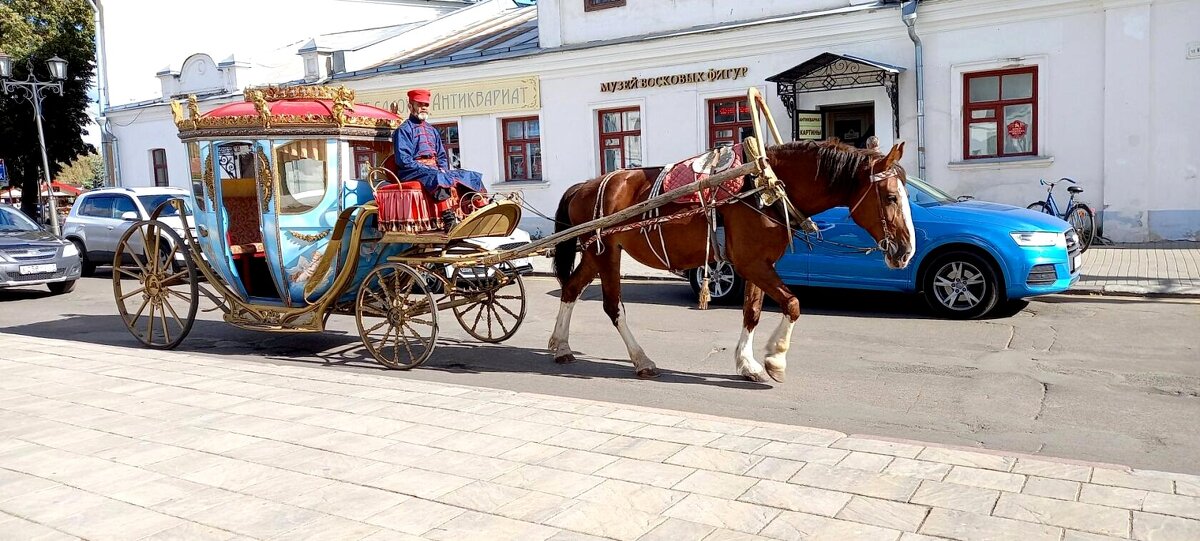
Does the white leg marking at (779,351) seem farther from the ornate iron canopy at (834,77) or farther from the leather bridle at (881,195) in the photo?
the ornate iron canopy at (834,77)

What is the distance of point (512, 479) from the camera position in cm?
475

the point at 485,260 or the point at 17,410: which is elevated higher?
the point at 485,260

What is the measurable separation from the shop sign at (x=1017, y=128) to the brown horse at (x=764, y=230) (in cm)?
1025

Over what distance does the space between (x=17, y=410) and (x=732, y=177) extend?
5.29 m

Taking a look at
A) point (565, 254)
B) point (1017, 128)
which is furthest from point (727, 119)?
point (565, 254)

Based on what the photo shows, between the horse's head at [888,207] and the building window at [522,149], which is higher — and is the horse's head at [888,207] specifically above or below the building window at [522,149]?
below

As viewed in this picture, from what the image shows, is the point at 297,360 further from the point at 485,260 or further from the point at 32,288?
the point at 32,288

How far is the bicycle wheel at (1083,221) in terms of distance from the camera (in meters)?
14.3

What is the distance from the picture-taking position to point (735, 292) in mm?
11273

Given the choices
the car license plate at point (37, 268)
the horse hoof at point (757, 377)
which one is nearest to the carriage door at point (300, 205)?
the horse hoof at point (757, 377)

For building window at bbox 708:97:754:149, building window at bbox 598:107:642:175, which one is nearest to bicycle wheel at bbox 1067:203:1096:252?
building window at bbox 708:97:754:149

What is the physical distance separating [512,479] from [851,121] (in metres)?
14.3

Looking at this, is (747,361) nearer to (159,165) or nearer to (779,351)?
(779,351)

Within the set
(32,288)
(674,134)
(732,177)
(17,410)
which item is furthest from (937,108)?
(32,288)
